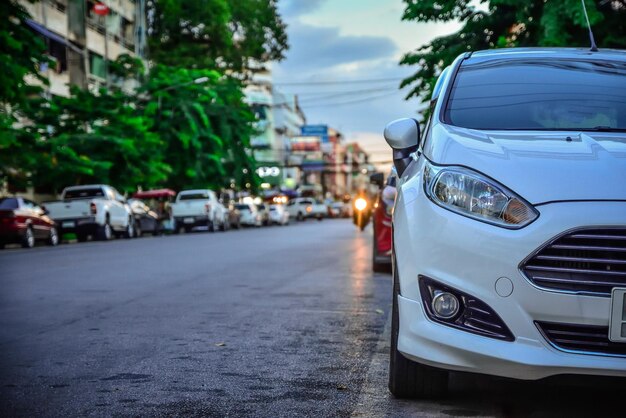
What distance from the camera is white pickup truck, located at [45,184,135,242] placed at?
3253cm

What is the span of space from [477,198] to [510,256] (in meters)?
0.33

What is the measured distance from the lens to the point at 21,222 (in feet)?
90.5

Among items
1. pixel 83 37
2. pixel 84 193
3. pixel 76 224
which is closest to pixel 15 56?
pixel 76 224

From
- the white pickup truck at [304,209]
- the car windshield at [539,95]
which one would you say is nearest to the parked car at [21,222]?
the car windshield at [539,95]

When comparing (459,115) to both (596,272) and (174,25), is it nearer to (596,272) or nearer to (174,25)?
(596,272)

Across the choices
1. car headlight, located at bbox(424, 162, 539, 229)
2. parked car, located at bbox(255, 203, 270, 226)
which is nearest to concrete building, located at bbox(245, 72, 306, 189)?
parked car, located at bbox(255, 203, 270, 226)

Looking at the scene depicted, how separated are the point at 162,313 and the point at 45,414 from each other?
4388mm

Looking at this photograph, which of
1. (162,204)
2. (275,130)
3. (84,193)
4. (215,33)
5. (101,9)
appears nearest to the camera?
Result: (84,193)

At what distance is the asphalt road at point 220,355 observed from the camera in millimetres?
5012

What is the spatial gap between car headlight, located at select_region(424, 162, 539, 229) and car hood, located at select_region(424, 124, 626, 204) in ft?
0.13

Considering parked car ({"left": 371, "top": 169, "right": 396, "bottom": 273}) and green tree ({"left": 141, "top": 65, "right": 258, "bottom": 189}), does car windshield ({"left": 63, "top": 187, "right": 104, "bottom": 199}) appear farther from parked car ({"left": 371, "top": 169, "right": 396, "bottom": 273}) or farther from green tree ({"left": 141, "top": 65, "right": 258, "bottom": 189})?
parked car ({"left": 371, "top": 169, "right": 396, "bottom": 273})

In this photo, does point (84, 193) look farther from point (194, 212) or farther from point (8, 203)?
point (194, 212)

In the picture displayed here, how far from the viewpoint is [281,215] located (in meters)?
63.2

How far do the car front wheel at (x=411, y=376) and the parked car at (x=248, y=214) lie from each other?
5099cm
